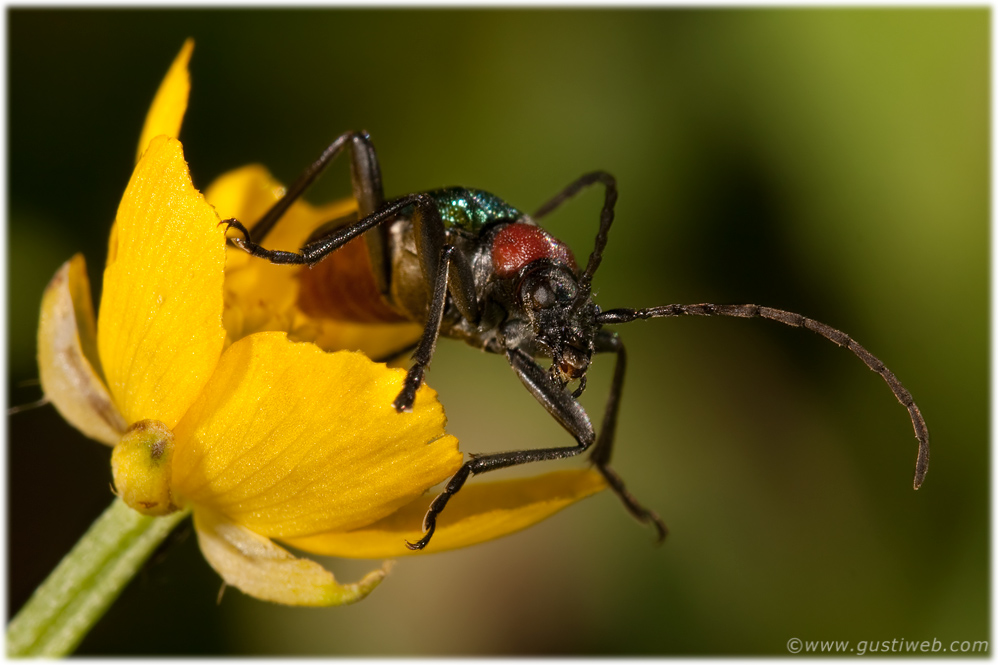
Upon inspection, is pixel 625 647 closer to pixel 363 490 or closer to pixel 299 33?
pixel 363 490

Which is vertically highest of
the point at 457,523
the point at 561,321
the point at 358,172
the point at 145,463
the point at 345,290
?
the point at 358,172

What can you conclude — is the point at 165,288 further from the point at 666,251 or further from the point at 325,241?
the point at 666,251

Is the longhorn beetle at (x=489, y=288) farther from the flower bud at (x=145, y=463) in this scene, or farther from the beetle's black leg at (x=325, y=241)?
the flower bud at (x=145, y=463)

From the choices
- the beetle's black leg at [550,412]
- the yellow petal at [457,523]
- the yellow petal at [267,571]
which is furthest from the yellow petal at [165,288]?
the beetle's black leg at [550,412]

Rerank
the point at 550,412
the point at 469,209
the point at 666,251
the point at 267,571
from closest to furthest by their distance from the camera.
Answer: the point at 267,571 < the point at 550,412 < the point at 469,209 < the point at 666,251

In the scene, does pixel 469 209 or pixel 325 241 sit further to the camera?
pixel 469 209

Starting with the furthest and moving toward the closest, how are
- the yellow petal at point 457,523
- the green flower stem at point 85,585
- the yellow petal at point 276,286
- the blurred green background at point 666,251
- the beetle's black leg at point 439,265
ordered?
1. the blurred green background at point 666,251
2. the yellow petal at point 276,286
3. the beetle's black leg at point 439,265
4. the green flower stem at point 85,585
5. the yellow petal at point 457,523

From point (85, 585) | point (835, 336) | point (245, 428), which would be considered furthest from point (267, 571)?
point (835, 336)
